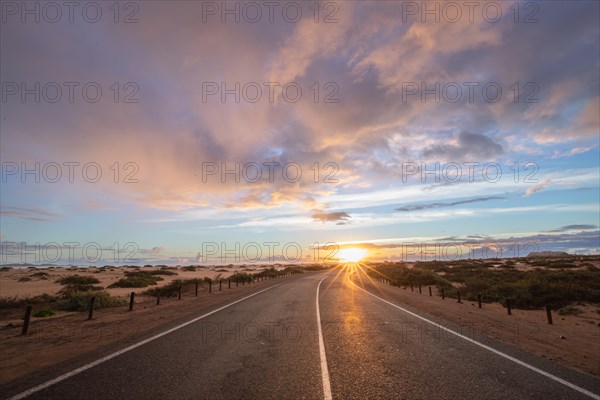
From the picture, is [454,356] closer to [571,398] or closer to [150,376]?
[571,398]

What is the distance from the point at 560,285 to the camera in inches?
1042

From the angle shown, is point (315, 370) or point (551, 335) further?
point (551, 335)

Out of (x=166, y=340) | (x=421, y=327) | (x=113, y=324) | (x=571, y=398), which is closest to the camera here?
(x=571, y=398)

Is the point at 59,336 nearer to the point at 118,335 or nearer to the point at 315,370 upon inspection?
the point at 118,335

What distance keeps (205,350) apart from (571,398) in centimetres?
760

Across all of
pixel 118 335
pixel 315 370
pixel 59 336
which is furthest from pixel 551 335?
pixel 59 336

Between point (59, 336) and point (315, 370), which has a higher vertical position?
point (315, 370)

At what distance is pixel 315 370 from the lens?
276 inches

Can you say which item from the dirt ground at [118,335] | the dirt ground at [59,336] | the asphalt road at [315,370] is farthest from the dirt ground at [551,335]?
the dirt ground at [59,336]

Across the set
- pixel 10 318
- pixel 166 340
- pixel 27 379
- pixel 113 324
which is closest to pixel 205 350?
pixel 166 340

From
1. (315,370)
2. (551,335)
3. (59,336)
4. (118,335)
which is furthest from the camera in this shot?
(551,335)

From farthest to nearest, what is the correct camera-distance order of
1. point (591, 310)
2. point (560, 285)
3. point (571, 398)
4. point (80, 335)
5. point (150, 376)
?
1. point (560, 285)
2. point (591, 310)
3. point (80, 335)
4. point (150, 376)
5. point (571, 398)

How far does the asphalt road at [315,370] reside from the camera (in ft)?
19.0

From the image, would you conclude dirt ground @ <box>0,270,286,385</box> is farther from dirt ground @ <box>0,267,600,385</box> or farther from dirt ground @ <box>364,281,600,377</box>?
dirt ground @ <box>364,281,600,377</box>
